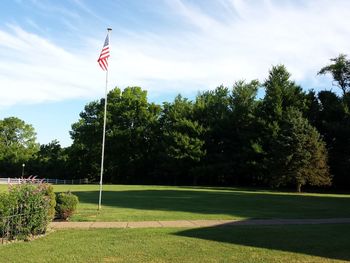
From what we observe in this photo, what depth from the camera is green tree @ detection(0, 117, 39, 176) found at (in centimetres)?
10125

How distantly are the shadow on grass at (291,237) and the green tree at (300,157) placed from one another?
1292 inches

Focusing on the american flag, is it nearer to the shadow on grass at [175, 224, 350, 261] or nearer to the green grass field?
the green grass field

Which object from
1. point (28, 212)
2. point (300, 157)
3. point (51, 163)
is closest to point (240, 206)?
point (28, 212)

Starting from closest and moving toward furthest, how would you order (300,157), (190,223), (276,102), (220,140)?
(190,223), (300,157), (276,102), (220,140)

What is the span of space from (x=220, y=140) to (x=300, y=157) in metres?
24.8

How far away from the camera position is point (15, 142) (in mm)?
113188

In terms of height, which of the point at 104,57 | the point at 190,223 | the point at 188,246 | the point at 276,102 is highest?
the point at 276,102

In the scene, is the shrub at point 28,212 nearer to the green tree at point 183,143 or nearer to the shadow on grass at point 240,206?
the shadow on grass at point 240,206

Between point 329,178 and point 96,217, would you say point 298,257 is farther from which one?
point 329,178

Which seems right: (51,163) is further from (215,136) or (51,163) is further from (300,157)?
(300,157)

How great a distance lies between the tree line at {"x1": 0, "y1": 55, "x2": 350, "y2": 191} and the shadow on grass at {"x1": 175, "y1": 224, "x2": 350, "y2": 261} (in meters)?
34.1

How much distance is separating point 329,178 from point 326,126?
8973mm

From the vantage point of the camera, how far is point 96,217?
17.3 meters

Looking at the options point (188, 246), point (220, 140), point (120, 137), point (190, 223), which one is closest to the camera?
point (188, 246)
